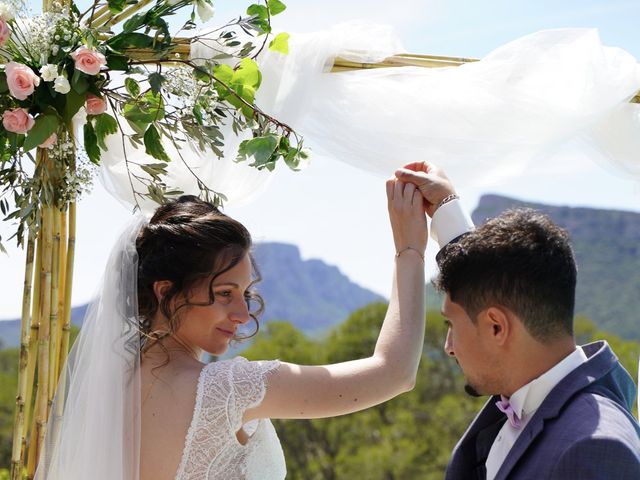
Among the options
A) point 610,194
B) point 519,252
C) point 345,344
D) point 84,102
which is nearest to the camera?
point 519,252

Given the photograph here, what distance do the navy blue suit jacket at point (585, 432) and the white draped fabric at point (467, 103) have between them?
1.49 m

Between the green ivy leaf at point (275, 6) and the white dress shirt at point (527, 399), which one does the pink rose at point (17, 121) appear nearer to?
the green ivy leaf at point (275, 6)

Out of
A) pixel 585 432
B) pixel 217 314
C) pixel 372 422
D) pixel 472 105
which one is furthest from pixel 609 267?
pixel 585 432

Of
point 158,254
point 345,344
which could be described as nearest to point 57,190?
point 158,254

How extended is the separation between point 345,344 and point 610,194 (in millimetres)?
12302

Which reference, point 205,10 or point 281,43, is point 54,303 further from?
point 281,43

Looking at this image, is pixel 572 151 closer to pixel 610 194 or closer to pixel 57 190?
pixel 57 190

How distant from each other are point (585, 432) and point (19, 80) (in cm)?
174

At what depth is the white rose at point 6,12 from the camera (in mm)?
2607

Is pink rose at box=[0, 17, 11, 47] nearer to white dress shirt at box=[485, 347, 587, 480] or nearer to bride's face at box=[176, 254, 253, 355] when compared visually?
bride's face at box=[176, 254, 253, 355]

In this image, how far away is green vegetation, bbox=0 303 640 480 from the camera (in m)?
19.0

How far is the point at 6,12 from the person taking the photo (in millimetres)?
2615

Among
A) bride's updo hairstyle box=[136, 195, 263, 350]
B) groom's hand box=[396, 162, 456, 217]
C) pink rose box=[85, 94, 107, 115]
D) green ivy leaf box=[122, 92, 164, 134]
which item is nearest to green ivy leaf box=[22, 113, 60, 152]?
pink rose box=[85, 94, 107, 115]

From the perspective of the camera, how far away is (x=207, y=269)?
93.4 inches
